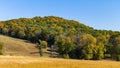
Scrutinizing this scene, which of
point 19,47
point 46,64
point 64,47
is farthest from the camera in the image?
point 19,47

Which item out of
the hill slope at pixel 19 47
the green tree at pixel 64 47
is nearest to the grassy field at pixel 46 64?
the green tree at pixel 64 47

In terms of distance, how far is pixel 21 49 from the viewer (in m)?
141

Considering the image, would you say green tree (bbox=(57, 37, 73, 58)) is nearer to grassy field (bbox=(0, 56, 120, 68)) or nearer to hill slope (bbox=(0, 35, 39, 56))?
hill slope (bbox=(0, 35, 39, 56))

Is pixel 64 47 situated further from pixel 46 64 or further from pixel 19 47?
pixel 46 64

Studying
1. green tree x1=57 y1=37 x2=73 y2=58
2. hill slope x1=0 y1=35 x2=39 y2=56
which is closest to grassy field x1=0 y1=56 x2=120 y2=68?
green tree x1=57 y1=37 x2=73 y2=58

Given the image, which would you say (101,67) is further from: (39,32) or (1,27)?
(1,27)

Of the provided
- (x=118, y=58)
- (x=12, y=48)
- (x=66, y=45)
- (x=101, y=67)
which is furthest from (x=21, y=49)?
(x=101, y=67)

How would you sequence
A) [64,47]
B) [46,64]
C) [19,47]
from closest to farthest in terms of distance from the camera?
[46,64] → [64,47] → [19,47]

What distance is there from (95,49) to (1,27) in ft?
313

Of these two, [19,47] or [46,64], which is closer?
[46,64]

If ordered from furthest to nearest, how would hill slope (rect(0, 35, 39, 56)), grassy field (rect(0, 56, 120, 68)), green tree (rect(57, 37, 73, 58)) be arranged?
hill slope (rect(0, 35, 39, 56)) → green tree (rect(57, 37, 73, 58)) → grassy field (rect(0, 56, 120, 68))

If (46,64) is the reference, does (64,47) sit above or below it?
below

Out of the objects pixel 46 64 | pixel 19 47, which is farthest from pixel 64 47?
pixel 46 64

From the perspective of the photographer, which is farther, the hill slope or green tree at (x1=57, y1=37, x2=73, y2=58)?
the hill slope
